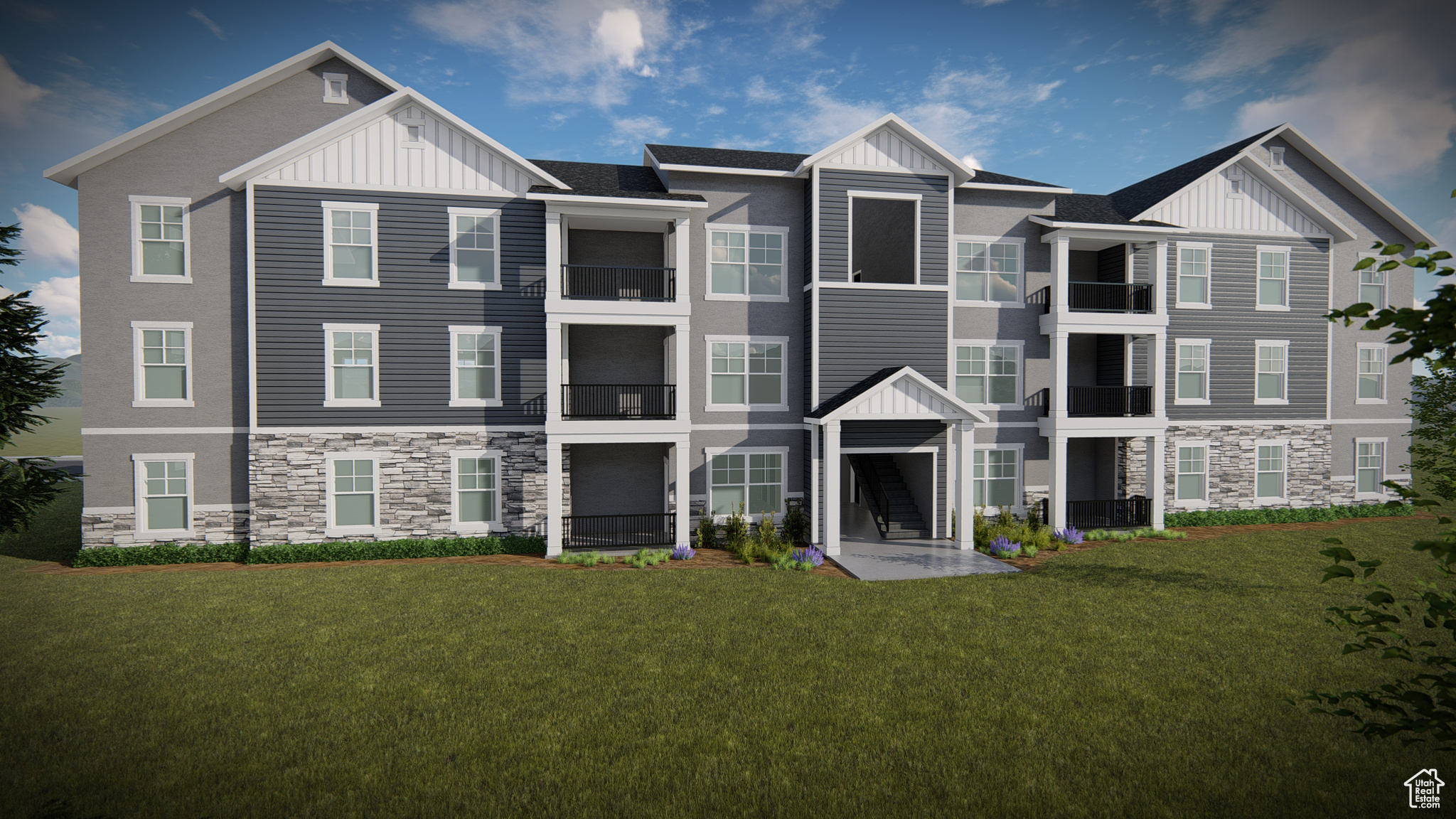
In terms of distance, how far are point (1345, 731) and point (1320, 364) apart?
2024cm

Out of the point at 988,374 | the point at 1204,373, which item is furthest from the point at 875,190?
the point at 1204,373

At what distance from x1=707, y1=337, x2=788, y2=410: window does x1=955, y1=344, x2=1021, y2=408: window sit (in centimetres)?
559

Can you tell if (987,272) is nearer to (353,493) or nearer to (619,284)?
(619,284)

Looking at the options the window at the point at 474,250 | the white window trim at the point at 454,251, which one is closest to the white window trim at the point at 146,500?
the white window trim at the point at 454,251

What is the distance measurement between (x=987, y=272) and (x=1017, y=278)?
3.37 feet

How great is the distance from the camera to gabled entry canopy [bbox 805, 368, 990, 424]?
1683 centimetres

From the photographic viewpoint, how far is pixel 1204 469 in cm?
2141

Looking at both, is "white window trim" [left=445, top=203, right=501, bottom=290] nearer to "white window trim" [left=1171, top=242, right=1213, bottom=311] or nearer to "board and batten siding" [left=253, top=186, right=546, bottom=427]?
"board and batten siding" [left=253, top=186, right=546, bottom=427]

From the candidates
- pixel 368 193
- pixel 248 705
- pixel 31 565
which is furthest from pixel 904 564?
pixel 31 565

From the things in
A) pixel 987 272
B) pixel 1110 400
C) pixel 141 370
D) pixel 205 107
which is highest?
pixel 205 107

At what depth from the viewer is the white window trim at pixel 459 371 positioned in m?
17.7

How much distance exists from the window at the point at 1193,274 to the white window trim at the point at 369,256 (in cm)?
2435

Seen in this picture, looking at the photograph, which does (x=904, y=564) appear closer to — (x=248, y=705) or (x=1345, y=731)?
(x=1345, y=731)

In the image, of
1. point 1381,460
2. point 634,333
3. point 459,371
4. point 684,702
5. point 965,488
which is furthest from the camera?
point 1381,460
